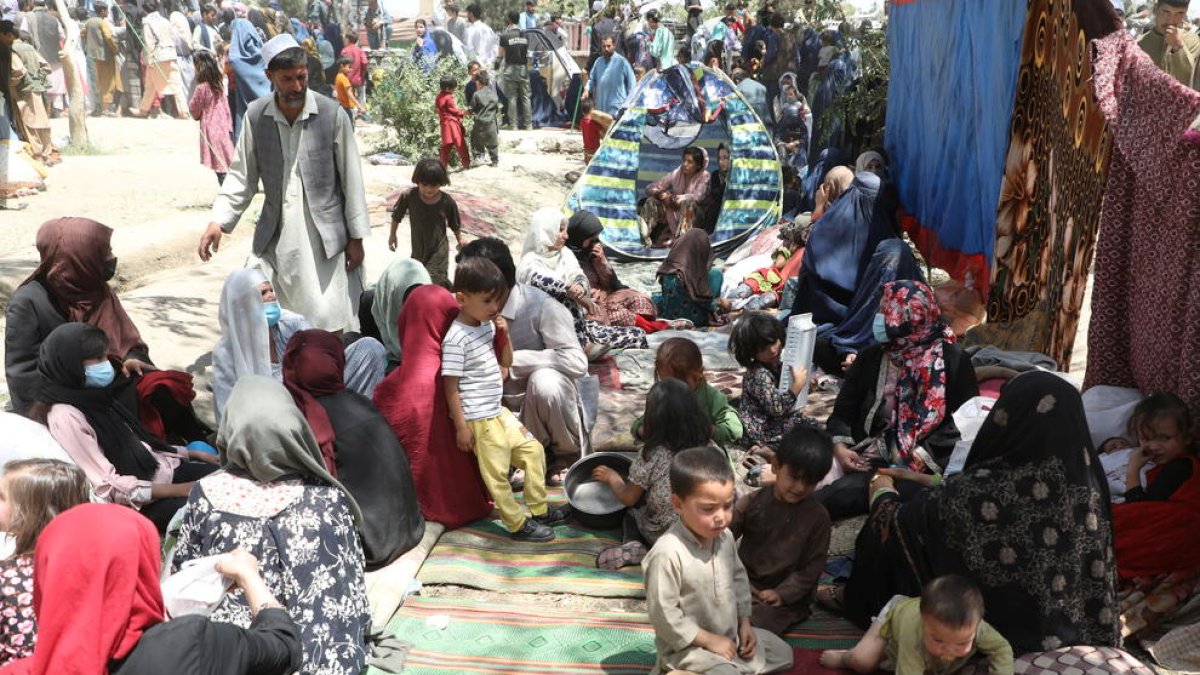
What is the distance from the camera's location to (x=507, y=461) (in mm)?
4035

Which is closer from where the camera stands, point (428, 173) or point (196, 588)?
point (196, 588)

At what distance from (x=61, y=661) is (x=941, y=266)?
5121 mm

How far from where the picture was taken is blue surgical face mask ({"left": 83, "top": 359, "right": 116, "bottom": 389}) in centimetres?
379

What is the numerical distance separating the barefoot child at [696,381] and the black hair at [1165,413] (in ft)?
4.80

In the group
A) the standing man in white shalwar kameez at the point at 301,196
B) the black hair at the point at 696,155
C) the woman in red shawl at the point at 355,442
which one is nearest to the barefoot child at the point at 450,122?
the black hair at the point at 696,155

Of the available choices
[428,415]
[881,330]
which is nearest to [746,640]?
[881,330]

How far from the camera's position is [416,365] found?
409cm

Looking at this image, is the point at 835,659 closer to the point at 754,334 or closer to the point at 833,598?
the point at 833,598

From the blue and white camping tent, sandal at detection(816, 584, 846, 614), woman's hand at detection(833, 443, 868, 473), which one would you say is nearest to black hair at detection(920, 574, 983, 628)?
sandal at detection(816, 584, 846, 614)

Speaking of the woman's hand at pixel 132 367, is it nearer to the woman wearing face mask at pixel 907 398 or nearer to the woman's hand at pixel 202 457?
the woman's hand at pixel 202 457

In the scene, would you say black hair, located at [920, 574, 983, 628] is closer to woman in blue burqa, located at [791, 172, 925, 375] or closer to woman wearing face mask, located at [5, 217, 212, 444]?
woman in blue burqa, located at [791, 172, 925, 375]

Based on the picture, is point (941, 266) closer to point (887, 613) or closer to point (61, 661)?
point (887, 613)

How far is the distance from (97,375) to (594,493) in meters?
1.90

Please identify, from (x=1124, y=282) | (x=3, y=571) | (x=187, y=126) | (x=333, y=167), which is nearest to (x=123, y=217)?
(x=333, y=167)
